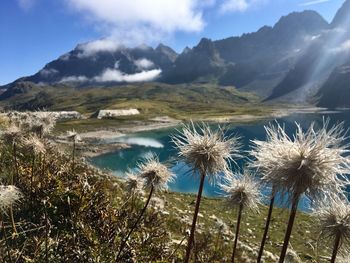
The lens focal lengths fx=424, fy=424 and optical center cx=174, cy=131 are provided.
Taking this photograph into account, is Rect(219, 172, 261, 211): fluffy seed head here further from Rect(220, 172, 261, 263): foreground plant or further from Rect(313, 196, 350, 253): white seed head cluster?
Rect(313, 196, 350, 253): white seed head cluster

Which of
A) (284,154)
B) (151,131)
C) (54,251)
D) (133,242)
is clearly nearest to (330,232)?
(284,154)

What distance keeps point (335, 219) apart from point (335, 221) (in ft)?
0.09

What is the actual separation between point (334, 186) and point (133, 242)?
4459 millimetres

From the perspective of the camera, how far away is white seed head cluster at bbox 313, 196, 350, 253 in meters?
5.71

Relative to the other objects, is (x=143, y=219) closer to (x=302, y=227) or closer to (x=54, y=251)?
(x=54, y=251)

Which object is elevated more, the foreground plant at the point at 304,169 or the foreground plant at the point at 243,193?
the foreground plant at the point at 304,169

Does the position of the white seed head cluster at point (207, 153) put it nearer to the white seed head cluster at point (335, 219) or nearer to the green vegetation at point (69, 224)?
the green vegetation at point (69, 224)

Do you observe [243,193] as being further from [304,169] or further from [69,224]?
[304,169]

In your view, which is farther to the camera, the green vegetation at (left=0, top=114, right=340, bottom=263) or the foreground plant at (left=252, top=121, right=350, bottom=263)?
the green vegetation at (left=0, top=114, right=340, bottom=263)

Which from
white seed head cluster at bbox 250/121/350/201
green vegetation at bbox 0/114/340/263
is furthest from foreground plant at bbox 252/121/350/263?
green vegetation at bbox 0/114/340/263

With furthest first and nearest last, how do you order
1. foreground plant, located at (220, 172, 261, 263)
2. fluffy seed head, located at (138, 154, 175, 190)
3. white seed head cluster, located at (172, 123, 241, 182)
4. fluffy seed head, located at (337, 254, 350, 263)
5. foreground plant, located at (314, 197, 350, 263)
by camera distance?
foreground plant, located at (220, 172, 261, 263) → fluffy seed head, located at (138, 154, 175, 190) → fluffy seed head, located at (337, 254, 350, 263) → white seed head cluster, located at (172, 123, 241, 182) → foreground plant, located at (314, 197, 350, 263)

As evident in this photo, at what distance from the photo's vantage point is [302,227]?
2917cm

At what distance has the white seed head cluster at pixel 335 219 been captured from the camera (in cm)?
571

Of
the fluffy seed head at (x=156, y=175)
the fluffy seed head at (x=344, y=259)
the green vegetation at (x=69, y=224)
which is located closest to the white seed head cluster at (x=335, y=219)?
the fluffy seed head at (x=344, y=259)
